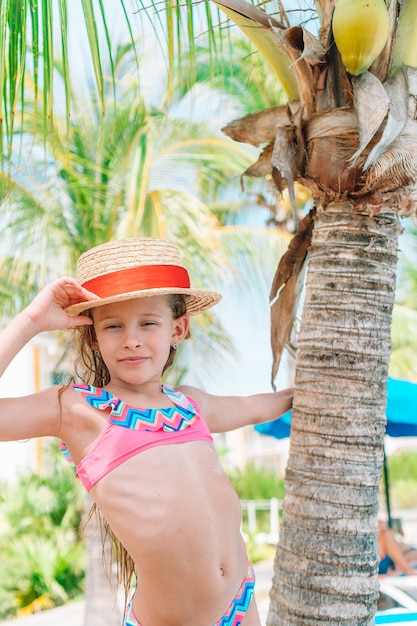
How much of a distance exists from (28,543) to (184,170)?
6333 mm

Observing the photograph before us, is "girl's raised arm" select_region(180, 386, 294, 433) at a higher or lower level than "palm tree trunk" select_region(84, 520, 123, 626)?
higher

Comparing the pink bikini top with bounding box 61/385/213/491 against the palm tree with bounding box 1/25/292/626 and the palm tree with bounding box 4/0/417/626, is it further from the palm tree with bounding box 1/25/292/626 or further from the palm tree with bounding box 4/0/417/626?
the palm tree with bounding box 1/25/292/626

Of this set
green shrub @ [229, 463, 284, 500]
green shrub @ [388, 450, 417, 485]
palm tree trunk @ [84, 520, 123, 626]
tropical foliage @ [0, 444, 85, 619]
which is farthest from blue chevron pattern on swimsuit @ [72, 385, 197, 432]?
green shrub @ [388, 450, 417, 485]

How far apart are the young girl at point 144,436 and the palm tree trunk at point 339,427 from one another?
227 mm

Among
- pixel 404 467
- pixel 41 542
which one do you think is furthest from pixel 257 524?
pixel 404 467

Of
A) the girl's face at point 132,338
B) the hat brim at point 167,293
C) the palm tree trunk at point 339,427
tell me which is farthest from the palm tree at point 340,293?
the girl's face at point 132,338

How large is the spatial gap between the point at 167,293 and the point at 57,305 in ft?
1.29

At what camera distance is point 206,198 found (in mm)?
11320

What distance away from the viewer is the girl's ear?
2.70 metres

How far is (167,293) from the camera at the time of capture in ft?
8.20

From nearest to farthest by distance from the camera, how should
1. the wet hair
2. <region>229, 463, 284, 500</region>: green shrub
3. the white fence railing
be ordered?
the wet hair
the white fence railing
<region>229, 463, 284, 500</region>: green shrub

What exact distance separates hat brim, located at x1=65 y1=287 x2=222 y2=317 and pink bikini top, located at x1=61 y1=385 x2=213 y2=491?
0.27 m

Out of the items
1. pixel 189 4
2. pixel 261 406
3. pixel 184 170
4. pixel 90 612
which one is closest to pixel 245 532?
pixel 90 612

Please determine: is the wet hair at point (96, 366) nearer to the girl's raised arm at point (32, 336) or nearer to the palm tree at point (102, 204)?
the girl's raised arm at point (32, 336)
